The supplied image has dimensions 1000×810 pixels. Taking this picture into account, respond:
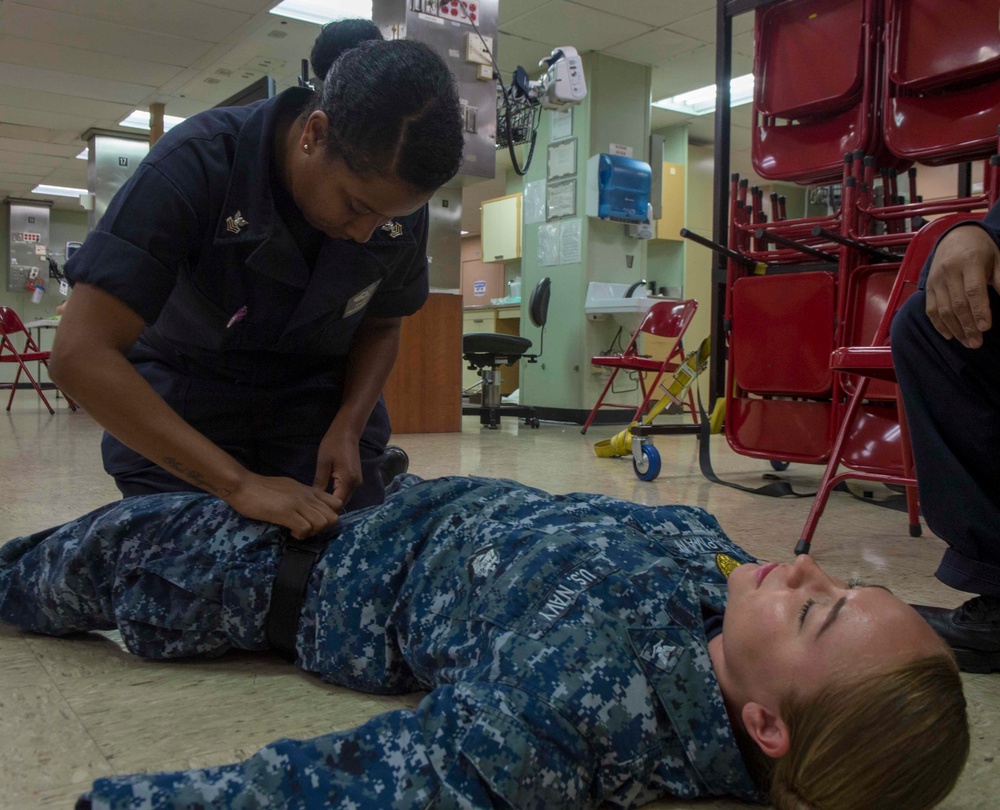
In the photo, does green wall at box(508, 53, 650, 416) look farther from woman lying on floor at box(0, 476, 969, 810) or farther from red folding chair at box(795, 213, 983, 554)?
woman lying on floor at box(0, 476, 969, 810)

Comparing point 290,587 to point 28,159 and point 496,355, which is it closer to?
point 496,355

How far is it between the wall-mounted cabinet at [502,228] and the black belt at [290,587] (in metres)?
7.99

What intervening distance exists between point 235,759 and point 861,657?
24.2 inches

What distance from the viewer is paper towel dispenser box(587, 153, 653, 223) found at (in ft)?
19.4

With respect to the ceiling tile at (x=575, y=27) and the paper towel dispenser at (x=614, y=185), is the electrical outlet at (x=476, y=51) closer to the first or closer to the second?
the ceiling tile at (x=575, y=27)

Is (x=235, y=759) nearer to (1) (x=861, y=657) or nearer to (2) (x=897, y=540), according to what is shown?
(1) (x=861, y=657)

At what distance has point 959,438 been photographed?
1246 millimetres

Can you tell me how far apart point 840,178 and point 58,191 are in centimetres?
1062

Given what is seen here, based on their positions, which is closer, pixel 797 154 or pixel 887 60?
pixel 887 60

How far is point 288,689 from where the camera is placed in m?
1.05

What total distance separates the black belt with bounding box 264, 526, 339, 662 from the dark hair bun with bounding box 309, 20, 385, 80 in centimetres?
77

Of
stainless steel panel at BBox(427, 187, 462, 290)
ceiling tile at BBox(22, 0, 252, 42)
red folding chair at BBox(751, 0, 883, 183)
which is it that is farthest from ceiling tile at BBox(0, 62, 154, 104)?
red folding chair at BBox(751, 0, 883, 183)

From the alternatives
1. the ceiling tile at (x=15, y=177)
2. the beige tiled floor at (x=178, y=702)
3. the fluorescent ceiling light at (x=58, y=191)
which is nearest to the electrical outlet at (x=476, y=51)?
the beige tiled floor at (x=178, y=702)

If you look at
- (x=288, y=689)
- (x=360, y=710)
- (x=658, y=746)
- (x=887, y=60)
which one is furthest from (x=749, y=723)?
(x=887, y=60)
